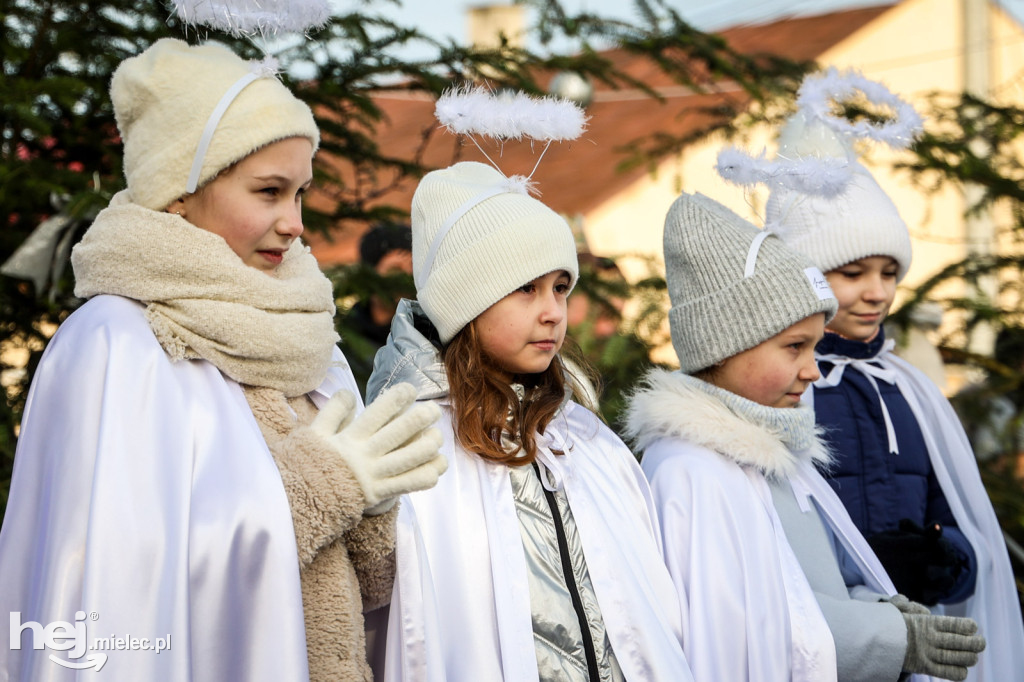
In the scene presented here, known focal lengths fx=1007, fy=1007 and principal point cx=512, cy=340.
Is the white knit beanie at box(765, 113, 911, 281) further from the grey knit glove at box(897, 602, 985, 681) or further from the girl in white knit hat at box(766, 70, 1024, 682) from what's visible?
the grey knit glove at box(897, 602, 985, 681)

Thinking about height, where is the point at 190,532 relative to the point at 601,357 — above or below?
below

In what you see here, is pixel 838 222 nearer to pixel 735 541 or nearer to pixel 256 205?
pixel 735 541

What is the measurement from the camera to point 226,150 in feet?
7.27

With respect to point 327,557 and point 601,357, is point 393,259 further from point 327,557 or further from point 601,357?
point 327,557

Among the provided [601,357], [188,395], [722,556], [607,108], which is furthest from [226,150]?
[607,108]

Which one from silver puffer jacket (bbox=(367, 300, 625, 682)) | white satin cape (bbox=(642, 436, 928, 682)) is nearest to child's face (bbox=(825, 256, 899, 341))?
white satin cape (bbox=(642, 436, 928, 682))

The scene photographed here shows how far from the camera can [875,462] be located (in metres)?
3.44

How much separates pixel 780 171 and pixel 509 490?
143 centimetres

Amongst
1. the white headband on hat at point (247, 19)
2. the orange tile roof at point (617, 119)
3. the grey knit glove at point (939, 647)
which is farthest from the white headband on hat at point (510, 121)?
the orange tile roof at point (617, 119)

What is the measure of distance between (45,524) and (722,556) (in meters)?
1.73

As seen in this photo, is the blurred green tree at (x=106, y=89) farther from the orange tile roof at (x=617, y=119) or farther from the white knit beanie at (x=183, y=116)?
the orange tile roof at (x=617, y=119)

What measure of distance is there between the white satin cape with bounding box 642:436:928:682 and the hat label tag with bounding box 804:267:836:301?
60 cm

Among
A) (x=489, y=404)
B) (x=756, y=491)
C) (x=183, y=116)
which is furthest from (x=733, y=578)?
(x=183, y=116)

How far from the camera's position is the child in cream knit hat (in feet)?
8.02
